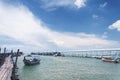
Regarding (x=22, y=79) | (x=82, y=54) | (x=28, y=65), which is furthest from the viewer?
(x=82, y=54)

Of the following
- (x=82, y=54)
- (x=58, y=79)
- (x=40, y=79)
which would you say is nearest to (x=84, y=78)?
(x=58, y=79)

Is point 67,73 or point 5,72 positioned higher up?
point 5,72

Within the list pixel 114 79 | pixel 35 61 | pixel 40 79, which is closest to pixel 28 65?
pixel 35 61

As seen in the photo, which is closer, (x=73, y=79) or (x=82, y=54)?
(x=73, y=79)

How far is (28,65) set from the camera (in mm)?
55594

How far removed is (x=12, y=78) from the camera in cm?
2373

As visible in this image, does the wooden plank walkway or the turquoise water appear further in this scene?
the turquoise water

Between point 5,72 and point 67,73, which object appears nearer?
point 5,72

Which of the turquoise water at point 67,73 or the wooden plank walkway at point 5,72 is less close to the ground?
the wooden plank walkway at point 5,72

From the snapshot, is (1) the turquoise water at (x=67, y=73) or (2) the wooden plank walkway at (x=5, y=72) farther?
(1) the turquoise water at (x=67, y=73)

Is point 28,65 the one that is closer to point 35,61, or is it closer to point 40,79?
point 35,61

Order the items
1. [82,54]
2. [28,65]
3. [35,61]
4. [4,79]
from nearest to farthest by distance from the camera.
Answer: [4,79], [28,65], [35,61], [82,54]

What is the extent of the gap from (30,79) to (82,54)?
11931cm

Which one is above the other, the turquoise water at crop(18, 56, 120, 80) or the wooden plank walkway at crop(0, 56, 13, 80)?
the wooden plank walkway at crop(0, 56, 13, 80)
